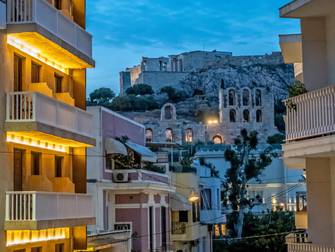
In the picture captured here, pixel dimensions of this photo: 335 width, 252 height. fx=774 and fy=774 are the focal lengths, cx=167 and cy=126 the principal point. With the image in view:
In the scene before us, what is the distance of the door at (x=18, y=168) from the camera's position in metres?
18.7

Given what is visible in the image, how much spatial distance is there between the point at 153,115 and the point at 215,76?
35.2 m

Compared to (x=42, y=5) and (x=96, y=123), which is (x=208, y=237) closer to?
(x=96, y=123)

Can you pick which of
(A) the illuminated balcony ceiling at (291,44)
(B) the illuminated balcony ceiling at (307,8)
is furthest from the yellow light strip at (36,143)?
(B) the illuminated balcony ceiling at (307,8)

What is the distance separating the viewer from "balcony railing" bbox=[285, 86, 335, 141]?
14.1m

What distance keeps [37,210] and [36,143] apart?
2.84 meters

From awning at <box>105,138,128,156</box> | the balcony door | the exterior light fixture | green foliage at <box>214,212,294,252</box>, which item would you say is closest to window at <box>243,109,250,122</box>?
green foliage at <box>214,212,294,252</box>

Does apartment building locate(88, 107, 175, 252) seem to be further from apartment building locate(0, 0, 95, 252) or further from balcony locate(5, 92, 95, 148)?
balcony locate(5, 92, 95, 148)

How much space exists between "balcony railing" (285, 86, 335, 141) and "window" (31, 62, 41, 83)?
7.67 meters

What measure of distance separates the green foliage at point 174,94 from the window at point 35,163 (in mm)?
146324

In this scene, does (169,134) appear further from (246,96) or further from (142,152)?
(142,152)

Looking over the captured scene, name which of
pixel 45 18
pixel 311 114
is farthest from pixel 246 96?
pixel 311 114

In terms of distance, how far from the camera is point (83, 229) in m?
22.7

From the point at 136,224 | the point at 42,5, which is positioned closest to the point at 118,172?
the point at 136,224

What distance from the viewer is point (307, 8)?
49.8 feet
